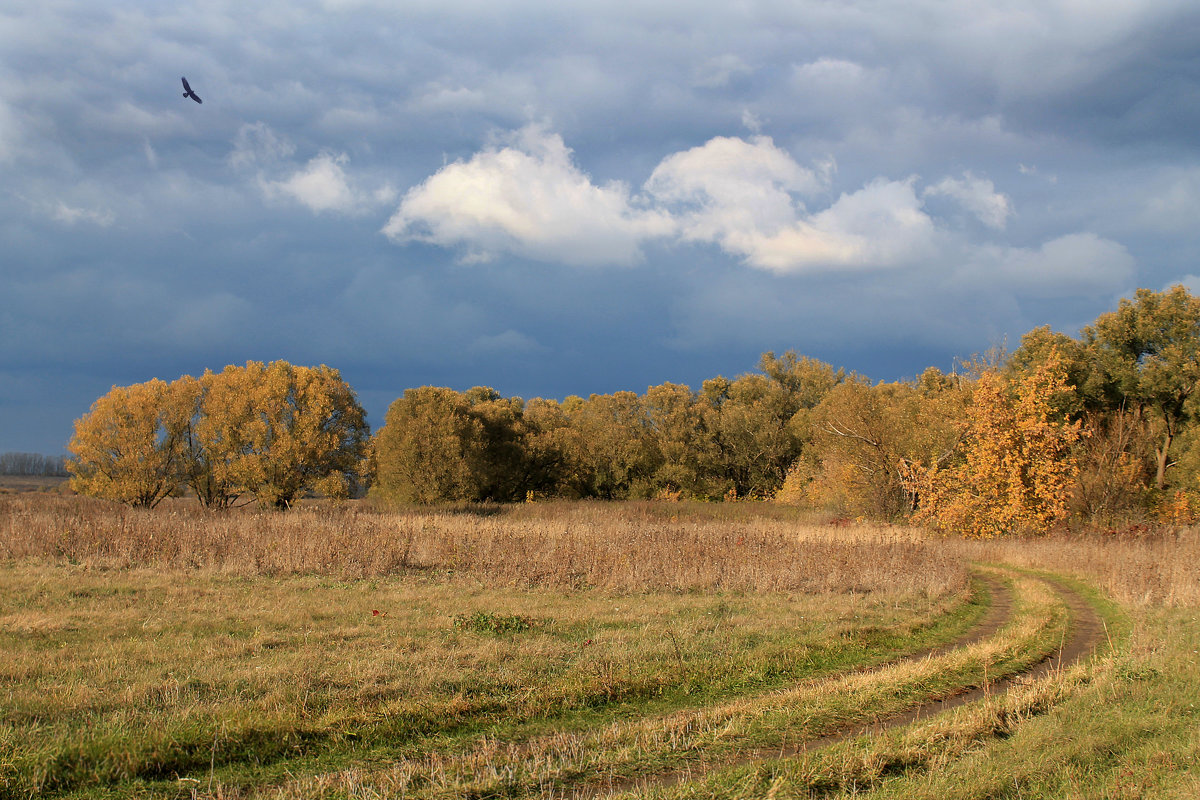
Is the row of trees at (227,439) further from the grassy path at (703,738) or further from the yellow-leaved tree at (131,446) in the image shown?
the grassy path at (703,738)

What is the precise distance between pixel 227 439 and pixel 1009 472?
40.2 meters

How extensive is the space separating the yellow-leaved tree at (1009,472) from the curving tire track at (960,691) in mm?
12877

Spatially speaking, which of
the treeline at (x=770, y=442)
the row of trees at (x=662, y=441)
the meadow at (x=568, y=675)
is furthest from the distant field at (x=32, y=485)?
the meadow at (x=568, y=675)

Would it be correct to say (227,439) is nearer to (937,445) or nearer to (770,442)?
(937,445)

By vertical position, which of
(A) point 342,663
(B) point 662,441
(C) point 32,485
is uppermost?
(B) point 662,441

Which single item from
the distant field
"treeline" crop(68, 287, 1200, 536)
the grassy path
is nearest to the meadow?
the grassy path

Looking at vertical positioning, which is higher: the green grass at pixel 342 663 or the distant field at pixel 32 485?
the distant field at pixel 32 485

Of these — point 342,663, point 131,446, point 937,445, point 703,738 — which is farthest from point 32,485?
point 703,738

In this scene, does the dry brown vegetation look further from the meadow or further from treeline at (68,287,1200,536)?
treeline at (68,287,1200,536)

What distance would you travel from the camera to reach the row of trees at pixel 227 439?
41.6 metres

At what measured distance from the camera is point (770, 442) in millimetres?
61594

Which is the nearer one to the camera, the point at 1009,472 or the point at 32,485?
the point at 1009,472

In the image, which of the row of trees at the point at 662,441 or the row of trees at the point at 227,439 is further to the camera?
the row of trees at the point at 662,441

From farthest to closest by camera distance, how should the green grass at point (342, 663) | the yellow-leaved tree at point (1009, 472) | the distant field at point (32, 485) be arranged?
the distant field at point (32, 485) < the yellow-leaved tree at point (1009, 472) < the green grass at point (342, 663)
